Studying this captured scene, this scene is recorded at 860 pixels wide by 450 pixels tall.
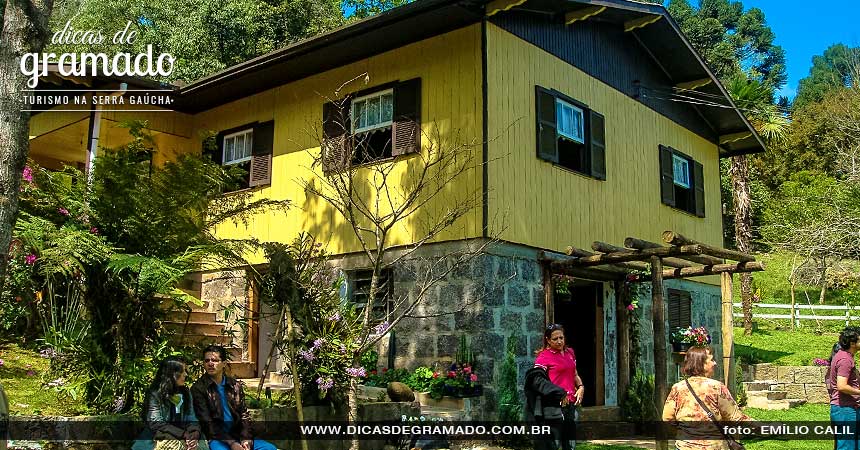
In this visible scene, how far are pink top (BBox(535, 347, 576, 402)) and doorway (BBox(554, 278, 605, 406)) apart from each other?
4.27 meters

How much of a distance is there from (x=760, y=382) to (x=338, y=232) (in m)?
10.6

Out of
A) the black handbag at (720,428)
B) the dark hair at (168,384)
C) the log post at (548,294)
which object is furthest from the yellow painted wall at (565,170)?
the black handbag at (720,428)

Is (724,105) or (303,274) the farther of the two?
(724,105)

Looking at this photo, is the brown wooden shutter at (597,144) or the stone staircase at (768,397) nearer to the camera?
the brown wooden shutter at (597,144)

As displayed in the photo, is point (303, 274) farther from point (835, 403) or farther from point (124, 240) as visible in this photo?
point (835, 403)

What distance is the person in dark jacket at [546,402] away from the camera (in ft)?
24.5

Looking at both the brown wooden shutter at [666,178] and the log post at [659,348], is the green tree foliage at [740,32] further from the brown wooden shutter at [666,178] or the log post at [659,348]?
the log post at [659,348]

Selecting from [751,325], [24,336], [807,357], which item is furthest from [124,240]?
[751,325]

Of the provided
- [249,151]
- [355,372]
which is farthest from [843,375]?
[249,151]

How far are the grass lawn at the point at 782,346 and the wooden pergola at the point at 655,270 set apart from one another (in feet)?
25.2

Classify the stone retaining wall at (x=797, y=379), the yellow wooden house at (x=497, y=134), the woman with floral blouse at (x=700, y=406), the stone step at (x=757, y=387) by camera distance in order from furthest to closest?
the stone retaining wall at (x=797, y=379), the stone step at (x=757, y=387), the yellow wooden house at (x=497, y=134), the woman with floral blouse at (x=700, y=406)

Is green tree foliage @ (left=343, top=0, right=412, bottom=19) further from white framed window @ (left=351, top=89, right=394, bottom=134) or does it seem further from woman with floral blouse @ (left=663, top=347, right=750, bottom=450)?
woman with floral blouse @ (left=663, top=347, right=750, bottom=450)

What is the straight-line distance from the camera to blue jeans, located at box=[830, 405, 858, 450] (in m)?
6.89

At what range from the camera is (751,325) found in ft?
78.2
